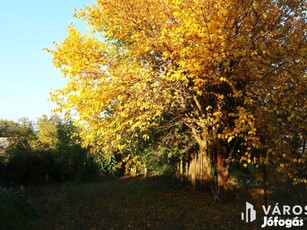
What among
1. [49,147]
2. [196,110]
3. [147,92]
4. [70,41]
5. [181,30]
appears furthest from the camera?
[49,147]

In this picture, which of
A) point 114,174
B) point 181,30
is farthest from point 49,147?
point 181,30


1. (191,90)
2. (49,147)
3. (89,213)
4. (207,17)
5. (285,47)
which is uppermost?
(207,17)

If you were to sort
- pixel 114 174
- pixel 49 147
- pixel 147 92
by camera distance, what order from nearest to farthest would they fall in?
pixel 147 92, pixel 114 174, pixel 49 147

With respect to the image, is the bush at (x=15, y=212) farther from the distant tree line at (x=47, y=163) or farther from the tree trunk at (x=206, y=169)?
the distant tree line at (x=47, y=163)

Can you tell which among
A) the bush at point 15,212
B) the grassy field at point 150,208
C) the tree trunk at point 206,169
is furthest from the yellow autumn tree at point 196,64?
the bush at point 15,212

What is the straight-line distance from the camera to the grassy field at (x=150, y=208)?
330 inches

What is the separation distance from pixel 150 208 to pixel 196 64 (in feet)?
18.0

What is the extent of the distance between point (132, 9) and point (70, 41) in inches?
78.5

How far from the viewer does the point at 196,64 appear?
24.7 ft

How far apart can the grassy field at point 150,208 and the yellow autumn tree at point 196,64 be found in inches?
82.2

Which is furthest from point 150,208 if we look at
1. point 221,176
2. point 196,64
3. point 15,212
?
point 15,212

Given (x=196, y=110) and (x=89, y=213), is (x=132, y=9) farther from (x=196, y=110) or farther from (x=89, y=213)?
(x=89, y=213)

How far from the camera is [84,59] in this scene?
8.98 metres

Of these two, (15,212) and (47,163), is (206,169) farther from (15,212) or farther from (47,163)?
(15,212)
